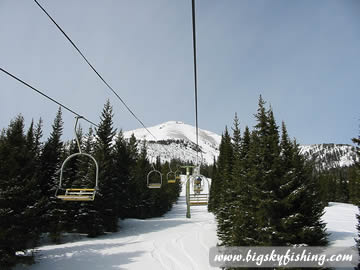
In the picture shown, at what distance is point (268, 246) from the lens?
1039 centimetres

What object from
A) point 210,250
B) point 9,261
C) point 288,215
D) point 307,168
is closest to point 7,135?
point 9,261

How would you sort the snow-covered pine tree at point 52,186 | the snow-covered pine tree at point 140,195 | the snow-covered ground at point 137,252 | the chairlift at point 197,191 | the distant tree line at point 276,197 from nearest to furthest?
the distant tree line at point 276,197
the snow-covered ground at point 137,252
the chairlift at point 197,191
the snow-covered pine tree at point 52,186
the snow-covered pine tree at point 140,195

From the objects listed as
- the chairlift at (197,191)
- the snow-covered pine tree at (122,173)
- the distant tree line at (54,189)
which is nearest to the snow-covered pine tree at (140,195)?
the distant tree line at (54,189)

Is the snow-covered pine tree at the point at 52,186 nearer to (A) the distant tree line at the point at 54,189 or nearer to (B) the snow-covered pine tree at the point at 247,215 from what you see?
(A) the distant tree line at the point at 54,189

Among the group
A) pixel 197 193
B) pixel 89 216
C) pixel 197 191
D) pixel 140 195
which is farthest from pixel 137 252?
pixel 140 195

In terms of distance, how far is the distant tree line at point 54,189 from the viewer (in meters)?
14.5

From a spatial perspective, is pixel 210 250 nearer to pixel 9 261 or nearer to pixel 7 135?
pixel 9 261

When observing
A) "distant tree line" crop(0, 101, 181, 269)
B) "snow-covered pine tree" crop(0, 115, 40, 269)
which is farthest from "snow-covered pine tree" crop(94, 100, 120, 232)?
"snow-covered pine tree" crop(0, 115, 40, 269)

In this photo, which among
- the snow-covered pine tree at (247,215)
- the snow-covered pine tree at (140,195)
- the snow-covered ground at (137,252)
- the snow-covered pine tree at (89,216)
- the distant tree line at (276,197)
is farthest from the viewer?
the snow-covered pine tree at (140,195)

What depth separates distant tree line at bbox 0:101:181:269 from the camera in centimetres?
1448

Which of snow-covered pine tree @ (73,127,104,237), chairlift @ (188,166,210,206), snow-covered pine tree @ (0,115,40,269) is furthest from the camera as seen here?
snow-covered pine tree @ (73,127,104,237)

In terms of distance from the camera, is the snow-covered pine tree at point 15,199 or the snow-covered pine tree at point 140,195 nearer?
the snow-covered pine tree at point 15,199

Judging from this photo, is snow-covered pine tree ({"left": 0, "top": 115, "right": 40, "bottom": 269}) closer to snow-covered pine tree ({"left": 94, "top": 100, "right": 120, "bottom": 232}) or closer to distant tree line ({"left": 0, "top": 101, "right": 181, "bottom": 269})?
distant tree line ({"left": 0, "top": 101, "right": 181, "bottom": 269})

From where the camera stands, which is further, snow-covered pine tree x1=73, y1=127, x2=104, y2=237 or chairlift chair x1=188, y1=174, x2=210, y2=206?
snow-covered pine tree x1=73, y1=127, x2=104, y2=237
